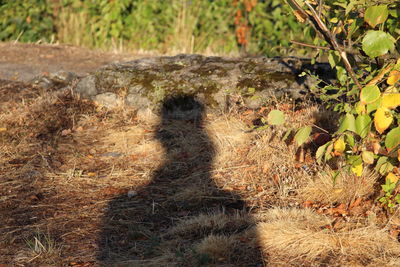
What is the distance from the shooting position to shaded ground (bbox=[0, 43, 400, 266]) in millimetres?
3398

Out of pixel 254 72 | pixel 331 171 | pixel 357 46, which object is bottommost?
pixel 331 171

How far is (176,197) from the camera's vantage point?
14.0ft

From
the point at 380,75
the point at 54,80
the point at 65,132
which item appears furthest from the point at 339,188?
the point at 54,80

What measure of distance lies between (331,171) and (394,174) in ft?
1.63

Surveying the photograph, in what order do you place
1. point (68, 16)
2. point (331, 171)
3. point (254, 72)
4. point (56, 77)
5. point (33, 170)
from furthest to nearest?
1. point (68, 16)
2. point (56, 77)
3. point (254, 72)
4. point (33, 170)
5. point (331, 171)

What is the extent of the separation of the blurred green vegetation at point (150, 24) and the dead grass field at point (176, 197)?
4962 millimetres

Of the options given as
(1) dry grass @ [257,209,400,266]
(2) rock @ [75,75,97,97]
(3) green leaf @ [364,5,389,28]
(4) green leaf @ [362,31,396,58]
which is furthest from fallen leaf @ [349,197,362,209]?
(2) rock @ [75,75,97,97]

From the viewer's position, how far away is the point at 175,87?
19.5 feet

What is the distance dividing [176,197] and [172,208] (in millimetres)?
149

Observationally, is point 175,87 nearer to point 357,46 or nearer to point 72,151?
point 72,151

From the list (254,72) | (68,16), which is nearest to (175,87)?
(254,72)

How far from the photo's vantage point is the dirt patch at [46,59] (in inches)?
316

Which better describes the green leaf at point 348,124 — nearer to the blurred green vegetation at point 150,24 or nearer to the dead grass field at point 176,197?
the dead grass field at point 176,197

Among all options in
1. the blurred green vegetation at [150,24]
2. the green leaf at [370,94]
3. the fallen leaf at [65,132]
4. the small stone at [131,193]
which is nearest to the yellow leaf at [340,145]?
the green leaf at [370,94]
